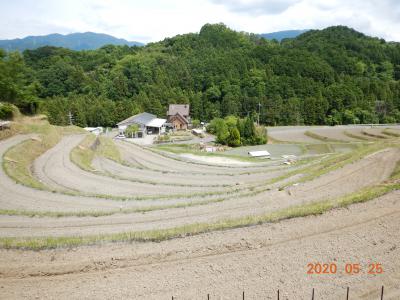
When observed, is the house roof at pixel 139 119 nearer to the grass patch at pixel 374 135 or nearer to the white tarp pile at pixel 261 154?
the white tarp pile at pixel 261 154

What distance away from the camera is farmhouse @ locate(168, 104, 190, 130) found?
198 feet

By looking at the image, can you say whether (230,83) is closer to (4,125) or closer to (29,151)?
(4,125)

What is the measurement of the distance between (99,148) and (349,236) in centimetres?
2803

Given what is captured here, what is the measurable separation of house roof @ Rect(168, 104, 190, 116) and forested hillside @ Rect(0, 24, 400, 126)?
273 cm

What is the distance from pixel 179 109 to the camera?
62.6m

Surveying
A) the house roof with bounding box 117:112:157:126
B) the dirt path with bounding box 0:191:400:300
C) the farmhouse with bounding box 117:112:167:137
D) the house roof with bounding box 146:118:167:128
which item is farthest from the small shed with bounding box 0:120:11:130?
the house roof with bounding box 146:118:167:128

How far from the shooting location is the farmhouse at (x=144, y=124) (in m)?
54.5

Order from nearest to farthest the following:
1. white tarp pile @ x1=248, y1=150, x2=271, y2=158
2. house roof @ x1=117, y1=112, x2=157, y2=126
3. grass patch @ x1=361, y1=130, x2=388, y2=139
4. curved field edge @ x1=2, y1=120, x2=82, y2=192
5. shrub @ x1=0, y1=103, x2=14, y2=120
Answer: curved field edge @ x1=2, y1=120, x2=82, y2=192 < shrub @ x1=0, y1=103, x2=14, y2=120 < white tarp pile @ x1=248, y1=150, x2=271, y2=158 < grass patch @ x1=361, y1=130, x2=388, y2=139 < house roof @ x1=117, y1=112, x2=157, y2=126

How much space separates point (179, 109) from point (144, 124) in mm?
10226

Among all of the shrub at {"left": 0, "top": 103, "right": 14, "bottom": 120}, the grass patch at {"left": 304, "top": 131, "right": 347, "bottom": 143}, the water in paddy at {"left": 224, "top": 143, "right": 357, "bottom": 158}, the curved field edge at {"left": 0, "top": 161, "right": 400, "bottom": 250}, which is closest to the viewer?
the curved field edge at {"left": 0, "top": 161, "right": 400, "bottom": 250}

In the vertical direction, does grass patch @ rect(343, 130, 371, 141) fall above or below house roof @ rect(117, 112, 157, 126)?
below

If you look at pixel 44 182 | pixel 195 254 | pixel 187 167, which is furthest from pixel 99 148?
pixel 195 254

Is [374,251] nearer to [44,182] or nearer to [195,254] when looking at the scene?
[195,254]

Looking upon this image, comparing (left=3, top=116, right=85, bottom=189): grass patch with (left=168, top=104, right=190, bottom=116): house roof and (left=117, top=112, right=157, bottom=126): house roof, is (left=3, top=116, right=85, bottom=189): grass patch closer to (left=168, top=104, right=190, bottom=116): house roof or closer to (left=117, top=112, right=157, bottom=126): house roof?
(left=117, top=112, right=157, bottom=126): house roof
